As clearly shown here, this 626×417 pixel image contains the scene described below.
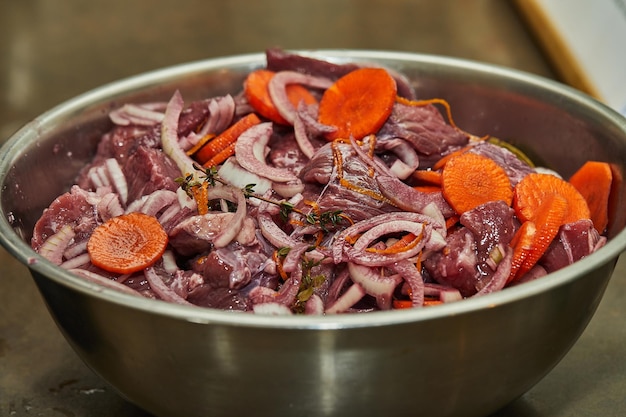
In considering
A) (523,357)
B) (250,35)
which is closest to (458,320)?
(523,357)

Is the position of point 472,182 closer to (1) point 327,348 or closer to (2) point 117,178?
(1) point 327,348

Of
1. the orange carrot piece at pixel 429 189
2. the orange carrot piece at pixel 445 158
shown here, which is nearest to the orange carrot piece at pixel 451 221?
the orange carrot piece at pixel 429 189

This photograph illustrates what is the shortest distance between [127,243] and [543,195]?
44.4 inches

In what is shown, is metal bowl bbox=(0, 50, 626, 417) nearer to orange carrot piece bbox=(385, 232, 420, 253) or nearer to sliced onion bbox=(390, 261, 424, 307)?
sliced onion bbox=(390, 261, 424, 307)

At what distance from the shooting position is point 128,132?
241 centimetres

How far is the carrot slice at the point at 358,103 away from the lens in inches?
87.5

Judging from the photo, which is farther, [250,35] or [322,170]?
[250,35]

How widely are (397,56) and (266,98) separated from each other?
593 millimetres

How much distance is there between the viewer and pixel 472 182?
2059 mm

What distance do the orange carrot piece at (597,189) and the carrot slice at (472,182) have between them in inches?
10.9

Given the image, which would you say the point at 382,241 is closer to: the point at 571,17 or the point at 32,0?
the point at 571,17

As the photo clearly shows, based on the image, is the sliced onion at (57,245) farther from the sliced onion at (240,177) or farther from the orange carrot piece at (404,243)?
the orange carrot piece at (404,243)

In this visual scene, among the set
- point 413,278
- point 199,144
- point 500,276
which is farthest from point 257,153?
point 500,276

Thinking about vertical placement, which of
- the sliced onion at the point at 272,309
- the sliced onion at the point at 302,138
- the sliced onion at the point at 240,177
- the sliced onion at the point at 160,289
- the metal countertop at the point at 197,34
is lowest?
the metal countertop at the point at 197,34
